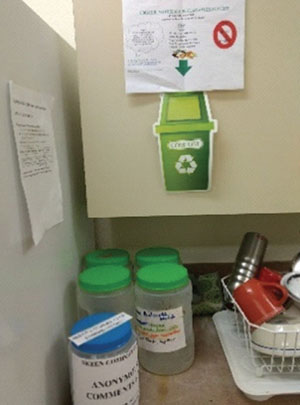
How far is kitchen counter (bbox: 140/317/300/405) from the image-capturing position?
64 cm

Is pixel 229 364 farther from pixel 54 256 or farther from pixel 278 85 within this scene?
pixel 278 85

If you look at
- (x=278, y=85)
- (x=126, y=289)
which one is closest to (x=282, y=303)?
(x=126, y=289)

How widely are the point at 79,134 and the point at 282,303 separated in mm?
615

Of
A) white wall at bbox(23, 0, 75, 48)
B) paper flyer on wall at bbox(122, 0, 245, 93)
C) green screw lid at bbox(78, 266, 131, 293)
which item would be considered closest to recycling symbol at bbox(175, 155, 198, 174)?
paper flyer on wall at bbox(122, 0, 245, 93)

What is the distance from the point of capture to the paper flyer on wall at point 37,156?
0.49 m

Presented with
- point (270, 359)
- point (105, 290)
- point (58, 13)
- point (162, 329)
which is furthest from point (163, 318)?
point (58, 13)

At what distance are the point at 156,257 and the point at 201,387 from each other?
287 millimetres

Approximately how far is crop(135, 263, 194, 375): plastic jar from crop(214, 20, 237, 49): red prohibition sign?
46 cm

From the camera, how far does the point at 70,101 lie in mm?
792

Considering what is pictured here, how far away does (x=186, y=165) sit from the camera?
0.69m

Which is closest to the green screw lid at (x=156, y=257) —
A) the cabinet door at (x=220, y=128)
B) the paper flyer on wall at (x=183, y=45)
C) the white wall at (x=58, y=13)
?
the cabinet door at (x=220, y=128)

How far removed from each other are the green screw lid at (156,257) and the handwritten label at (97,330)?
0.21m

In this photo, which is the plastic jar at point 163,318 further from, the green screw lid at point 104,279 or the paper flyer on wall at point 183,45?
the paper flyer on wall at point 183,45

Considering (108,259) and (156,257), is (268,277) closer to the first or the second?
(156,257)
